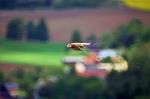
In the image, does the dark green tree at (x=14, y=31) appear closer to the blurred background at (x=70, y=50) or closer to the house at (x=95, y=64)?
the blurred background at (x=70, y=50)

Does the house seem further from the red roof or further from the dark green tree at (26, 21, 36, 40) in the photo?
the dark green tree at (26, 21, 36, 40)

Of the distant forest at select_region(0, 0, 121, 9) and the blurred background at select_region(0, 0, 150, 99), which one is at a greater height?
the distant forest at select_region(0, 0, 121, 9)

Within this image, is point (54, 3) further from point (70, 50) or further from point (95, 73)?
point (95, 73)

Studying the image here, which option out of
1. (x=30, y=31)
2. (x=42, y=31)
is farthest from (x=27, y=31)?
(x=42, y=31)

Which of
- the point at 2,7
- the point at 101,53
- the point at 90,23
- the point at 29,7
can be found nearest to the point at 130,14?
the point at 90,23

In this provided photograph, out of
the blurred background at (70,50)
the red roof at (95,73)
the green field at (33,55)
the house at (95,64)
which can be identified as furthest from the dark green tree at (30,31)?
the red roof at (95,73)

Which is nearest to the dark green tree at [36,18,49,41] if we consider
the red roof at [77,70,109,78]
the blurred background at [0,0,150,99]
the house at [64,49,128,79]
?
the blurred background at [0,0,150,99]

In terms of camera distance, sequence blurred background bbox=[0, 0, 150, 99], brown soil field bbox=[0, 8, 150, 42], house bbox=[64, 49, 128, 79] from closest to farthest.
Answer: house bbox=[64, 49, 128, 79] < blurred background bbox=[0, 0, 150, 99] < brown soil field bbox=[0, 8, 150, 42]
